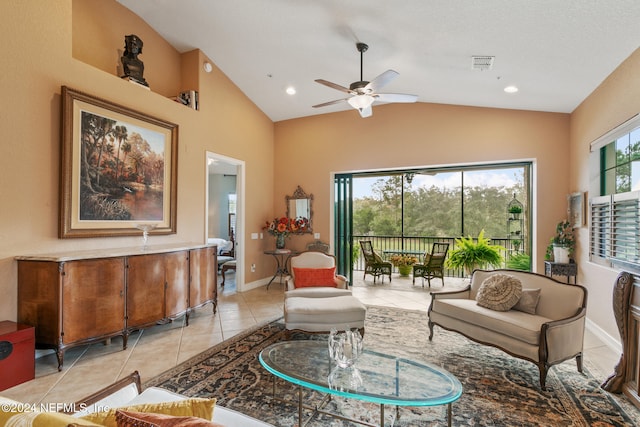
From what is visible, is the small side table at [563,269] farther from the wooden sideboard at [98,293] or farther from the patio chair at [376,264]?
the wooden sideboard at [98,293]

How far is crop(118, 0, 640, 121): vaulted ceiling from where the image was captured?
2754 millimetres

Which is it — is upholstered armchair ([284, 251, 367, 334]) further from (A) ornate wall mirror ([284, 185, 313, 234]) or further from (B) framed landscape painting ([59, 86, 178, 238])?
(A) ornate wall mirror ([284, 185, 313, 234])

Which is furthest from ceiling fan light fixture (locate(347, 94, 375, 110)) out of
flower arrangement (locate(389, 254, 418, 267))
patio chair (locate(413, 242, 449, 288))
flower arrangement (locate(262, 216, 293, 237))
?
flower arrangement (locate(389, 254, 418, 267))

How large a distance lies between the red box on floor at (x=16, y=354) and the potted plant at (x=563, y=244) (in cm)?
607

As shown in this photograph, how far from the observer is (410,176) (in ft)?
26.6

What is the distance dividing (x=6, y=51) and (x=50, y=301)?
7.33ft

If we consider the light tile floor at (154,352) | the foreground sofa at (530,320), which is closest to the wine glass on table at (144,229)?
the light tile floor at (154,352)

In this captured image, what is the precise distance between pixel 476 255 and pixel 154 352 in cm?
619

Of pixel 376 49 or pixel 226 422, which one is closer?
pixel 226 422

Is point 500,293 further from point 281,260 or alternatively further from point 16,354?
point 281,260

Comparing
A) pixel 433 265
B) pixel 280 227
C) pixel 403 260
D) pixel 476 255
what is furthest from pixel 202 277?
pixel 476 255

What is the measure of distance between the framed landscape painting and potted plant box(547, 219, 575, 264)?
548 cm

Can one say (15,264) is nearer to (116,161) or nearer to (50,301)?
(50,301)

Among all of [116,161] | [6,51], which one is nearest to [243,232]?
[116,161]
